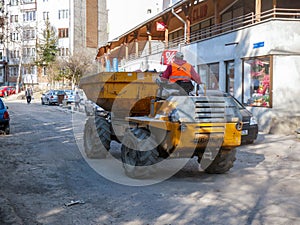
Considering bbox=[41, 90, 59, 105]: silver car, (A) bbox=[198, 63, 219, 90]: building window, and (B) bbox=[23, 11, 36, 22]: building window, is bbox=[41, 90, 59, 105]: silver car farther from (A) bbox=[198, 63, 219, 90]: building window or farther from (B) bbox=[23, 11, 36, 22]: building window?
(B) bbox=[23, 11, 36, 22]: building window

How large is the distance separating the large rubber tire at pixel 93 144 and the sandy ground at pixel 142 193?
22cm

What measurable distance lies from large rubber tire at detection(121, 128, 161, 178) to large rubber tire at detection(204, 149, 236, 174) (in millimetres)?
1352

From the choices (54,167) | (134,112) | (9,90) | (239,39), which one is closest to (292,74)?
(239,39)

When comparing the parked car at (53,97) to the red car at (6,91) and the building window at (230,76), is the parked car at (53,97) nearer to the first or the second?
the red car at (6,91)

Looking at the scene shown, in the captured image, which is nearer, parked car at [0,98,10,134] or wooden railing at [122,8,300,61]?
parked car at [0,98,10,134]

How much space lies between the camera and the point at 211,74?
2083 cm

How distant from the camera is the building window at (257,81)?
1600 centimetres

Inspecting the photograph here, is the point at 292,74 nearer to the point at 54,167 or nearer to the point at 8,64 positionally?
the point at 54,167

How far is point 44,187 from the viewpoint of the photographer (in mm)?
7008

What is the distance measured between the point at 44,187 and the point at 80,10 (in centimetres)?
5459

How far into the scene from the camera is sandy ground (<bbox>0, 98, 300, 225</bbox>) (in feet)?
17.7

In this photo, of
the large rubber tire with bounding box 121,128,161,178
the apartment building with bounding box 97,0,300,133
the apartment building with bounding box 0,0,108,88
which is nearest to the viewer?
the large rubber tire with bounding box 121,128,161,178

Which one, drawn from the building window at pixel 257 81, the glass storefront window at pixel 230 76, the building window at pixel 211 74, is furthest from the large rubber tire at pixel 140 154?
the building window at pixel 211 74

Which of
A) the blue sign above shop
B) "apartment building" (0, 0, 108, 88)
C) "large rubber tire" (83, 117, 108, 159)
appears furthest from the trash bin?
"large rubber tire" (83, 117, 108, 159)
